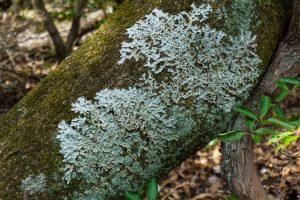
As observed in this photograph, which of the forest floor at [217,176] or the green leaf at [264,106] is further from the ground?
the forest floor at [217,176]

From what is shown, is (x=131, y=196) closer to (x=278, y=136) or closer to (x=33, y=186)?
(x=33, y=186)

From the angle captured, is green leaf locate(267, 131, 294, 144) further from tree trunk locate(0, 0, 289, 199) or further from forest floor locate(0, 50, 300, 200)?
forest floor locate(0, 50, 300, 200)

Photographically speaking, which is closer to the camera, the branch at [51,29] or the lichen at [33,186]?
the lichen at [33,186]

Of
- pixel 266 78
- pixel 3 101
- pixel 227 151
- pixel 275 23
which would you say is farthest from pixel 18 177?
pixel 3 101

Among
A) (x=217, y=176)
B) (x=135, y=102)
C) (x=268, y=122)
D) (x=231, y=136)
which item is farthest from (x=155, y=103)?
(x=217, y=176)

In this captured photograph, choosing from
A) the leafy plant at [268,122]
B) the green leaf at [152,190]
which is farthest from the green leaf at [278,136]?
the green leaf at [152,190]

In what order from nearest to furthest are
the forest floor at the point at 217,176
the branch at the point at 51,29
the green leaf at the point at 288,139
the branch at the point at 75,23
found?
the green leaf at the point at 288,139, the forest floor at the point at 217,176, the branch at the point at 51,29, the branch at the point at 75,23

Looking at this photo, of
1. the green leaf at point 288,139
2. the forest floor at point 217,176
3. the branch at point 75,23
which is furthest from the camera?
the branch at point 75,23

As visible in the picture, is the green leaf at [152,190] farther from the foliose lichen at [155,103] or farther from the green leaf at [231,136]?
the green leaf at [231,136]
